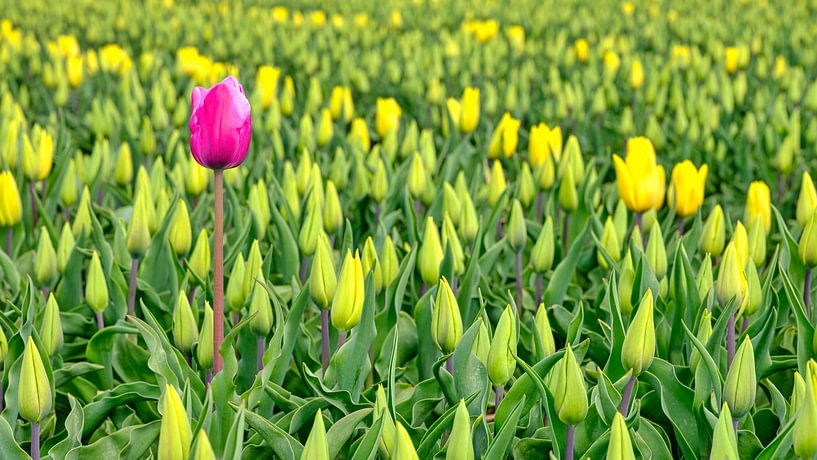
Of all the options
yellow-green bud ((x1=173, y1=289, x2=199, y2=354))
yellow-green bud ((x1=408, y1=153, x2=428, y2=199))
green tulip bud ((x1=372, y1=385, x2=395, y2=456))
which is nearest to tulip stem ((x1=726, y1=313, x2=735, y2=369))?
green tulip bud ((x1=372, y1=385, x2=395, y2=456))

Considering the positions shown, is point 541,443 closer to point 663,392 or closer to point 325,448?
point 663,392

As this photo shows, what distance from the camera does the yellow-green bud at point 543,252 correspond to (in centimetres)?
204

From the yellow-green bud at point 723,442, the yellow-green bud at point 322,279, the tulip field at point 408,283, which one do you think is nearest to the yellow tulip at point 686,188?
the tulip field at point 408,283

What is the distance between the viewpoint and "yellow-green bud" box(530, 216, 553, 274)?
6.70 feet

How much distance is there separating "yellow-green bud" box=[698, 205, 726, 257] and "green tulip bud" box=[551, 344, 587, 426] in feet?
2.90

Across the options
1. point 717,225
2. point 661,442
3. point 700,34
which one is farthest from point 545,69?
point 661,442

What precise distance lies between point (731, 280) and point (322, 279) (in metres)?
0.74

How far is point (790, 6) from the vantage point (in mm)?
8156

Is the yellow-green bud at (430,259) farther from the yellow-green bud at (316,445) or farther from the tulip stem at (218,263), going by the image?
the yellow-green bud at (316,445)

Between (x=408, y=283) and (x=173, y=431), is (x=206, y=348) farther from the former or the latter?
(x=408, y=283)

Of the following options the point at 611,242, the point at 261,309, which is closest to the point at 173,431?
the point at 261,309

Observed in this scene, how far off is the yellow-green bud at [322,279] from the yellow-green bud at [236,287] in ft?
0.73

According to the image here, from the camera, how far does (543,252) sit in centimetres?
206

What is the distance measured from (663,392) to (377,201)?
3.84 ft
